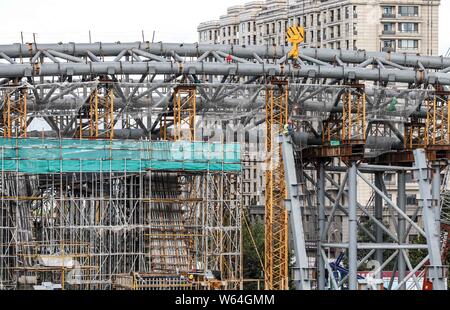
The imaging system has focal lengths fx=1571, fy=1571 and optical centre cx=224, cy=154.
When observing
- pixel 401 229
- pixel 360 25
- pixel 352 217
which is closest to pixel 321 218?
pixel 352 217

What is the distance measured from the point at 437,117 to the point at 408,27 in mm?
79086

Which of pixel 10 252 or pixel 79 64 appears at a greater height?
pixel 79 64

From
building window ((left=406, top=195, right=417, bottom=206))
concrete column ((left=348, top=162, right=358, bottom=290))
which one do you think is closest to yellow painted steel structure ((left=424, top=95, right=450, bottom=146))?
concrete column ((left=348, top=162, right=358, bottom=290))

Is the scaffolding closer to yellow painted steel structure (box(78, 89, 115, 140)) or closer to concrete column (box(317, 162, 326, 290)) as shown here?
yellow painted steel structure (box(78, 89, 115, 140))

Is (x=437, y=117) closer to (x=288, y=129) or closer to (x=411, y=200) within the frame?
(x=288, y=129)

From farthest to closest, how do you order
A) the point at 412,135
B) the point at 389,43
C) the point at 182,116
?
the point at 389,43
the point at 412,135
the point at 182,116

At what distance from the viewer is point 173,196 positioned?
84.0 m

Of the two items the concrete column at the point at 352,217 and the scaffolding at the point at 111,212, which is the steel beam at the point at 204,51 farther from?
the concrete column at the point at 352,217

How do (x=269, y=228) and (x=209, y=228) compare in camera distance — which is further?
(x=269, y=228)

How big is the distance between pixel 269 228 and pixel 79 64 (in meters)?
15.4

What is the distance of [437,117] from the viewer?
9312 centimetres

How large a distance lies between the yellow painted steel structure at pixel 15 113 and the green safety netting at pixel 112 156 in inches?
60.7
